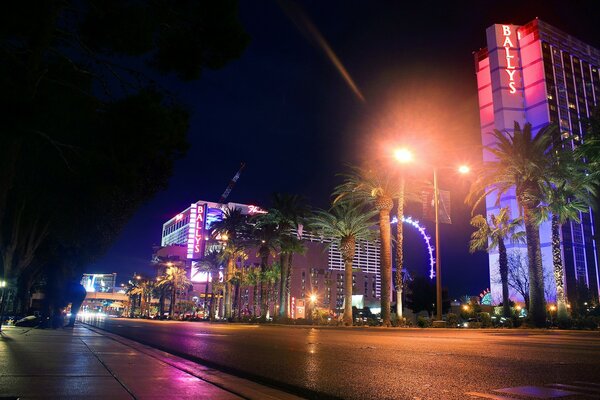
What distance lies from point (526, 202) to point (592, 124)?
936cm

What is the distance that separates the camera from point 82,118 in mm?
14234

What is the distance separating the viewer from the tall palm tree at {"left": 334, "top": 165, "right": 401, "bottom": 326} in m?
38.0

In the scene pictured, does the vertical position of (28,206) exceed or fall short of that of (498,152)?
it falls short

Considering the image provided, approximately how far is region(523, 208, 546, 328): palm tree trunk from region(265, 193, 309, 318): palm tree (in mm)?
23361

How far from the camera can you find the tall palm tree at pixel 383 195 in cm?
3797

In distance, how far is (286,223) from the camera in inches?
2119

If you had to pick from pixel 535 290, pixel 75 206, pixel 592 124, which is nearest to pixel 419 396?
pixel 75 206

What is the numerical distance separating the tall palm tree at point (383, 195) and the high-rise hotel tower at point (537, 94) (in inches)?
2800

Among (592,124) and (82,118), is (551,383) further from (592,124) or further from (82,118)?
(592,124)

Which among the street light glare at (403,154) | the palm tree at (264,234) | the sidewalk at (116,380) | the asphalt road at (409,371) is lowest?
the sidewalk at (116,380)

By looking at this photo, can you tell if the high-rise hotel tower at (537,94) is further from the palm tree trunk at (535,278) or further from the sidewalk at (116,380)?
the sidewalk at (116,380)

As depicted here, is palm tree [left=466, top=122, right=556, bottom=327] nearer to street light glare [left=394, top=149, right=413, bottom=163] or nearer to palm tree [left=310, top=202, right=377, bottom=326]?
street light glare [left=394, top=149, right=413, bottom=163]

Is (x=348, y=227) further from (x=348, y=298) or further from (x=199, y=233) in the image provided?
(x=199, y=233)

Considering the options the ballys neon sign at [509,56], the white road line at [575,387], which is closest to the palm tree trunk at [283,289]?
the white road line at [575,387]
